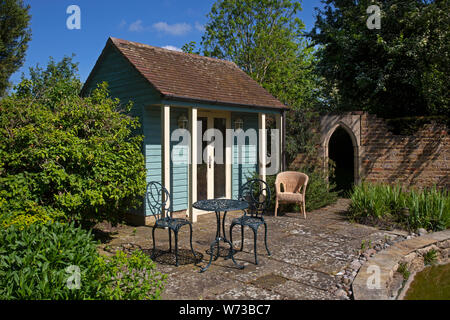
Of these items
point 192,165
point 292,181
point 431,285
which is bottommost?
point 431,285

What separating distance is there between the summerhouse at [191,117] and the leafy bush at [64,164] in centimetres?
106

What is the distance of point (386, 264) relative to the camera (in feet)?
15.3

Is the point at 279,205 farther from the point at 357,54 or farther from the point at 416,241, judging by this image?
the point at 357,54

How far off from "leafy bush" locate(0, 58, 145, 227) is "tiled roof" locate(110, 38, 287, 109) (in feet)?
4.38

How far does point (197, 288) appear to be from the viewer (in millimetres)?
4082

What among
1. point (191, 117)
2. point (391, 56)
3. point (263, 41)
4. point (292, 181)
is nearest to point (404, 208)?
point (292, 181)

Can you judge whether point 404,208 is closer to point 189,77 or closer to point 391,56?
point 189,77

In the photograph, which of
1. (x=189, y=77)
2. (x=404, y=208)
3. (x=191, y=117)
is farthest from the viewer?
(x=189, y=77)

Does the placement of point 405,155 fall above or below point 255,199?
above

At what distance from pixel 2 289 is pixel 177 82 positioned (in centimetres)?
545

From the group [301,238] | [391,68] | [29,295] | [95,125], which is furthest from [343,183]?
[29,295]

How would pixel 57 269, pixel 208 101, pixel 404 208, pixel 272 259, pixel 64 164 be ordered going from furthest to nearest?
pixel 208 101 → pixel 404 208 → pixel 64 164 → pixel 272 259 → pixel 57 269

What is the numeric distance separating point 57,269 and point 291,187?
20.6ft

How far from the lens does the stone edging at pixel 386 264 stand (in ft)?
12.4
